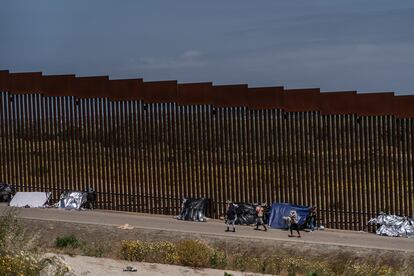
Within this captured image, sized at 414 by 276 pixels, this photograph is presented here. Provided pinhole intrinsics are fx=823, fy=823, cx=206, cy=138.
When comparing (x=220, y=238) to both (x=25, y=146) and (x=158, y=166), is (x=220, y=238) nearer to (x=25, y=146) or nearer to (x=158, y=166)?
(x=158, y=166)

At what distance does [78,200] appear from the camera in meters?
27.3

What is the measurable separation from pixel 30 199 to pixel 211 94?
7.49 meters

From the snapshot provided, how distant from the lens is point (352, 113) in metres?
23.4

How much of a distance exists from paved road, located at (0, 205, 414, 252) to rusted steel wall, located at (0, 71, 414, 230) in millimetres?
883

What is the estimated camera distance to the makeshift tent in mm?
27656

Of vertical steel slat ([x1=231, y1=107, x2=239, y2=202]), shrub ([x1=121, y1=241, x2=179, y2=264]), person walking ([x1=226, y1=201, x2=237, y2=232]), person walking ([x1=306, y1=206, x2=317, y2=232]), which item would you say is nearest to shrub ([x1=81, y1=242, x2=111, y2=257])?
shrub ([x1=121, y1=241, x2=179, y2=264])

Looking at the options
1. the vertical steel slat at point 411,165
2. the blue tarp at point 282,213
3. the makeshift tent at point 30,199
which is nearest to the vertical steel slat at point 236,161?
the blue tarp at point 282,213

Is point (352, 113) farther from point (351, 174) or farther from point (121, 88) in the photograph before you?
point (121, 88)

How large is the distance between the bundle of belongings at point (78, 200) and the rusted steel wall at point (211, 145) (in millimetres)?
279

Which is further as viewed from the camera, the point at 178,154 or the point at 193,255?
the point at 178,154

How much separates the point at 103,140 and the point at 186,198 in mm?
3528

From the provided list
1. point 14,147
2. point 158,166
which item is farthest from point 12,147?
point 158,166

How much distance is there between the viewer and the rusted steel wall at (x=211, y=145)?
76.7ft

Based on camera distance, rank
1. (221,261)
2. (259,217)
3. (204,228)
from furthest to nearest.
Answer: (259,217)
(204,228)
(221,261)
